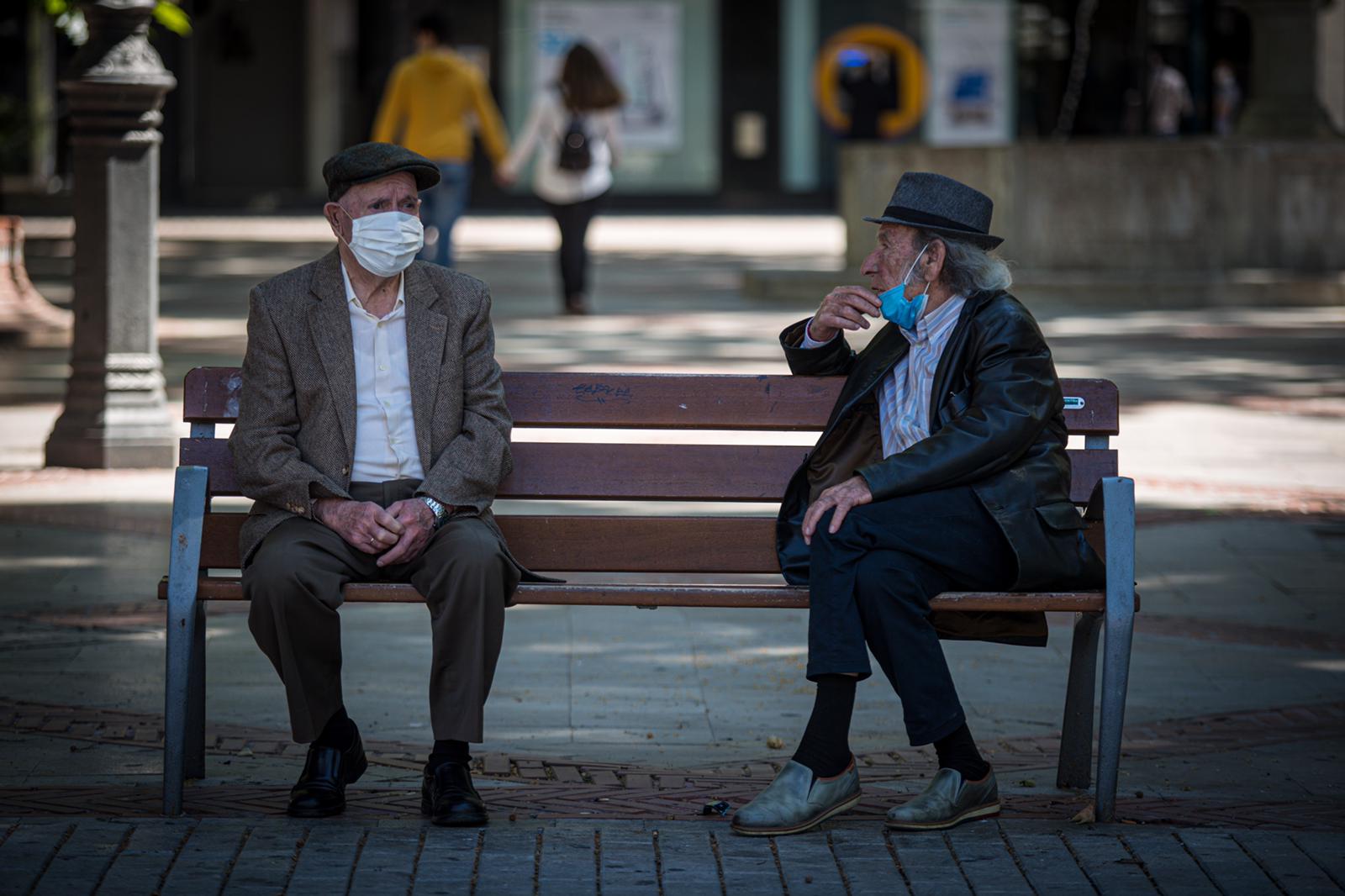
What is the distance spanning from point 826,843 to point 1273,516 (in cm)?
483

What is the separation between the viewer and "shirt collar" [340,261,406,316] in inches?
197

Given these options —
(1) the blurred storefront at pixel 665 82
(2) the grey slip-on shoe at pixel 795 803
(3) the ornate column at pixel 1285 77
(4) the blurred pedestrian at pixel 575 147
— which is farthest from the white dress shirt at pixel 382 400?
(1) the blurred storefront at pixel 665 82

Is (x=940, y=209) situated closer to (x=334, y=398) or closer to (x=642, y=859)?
(x=334, y=398)

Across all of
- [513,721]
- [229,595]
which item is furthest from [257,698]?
[229,595]

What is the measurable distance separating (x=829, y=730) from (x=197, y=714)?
4.75ft

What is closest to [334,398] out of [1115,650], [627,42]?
[1115,650]

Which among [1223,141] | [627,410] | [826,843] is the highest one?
[1223,141]

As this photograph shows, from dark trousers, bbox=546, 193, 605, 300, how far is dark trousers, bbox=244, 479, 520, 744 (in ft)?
37.0

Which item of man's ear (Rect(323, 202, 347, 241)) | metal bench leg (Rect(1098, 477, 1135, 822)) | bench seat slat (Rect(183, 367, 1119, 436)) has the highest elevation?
man's ear (Rect(323, 202, 347, 241))

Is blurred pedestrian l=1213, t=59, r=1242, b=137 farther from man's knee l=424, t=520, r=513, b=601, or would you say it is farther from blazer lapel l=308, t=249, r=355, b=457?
man's knee l=424, t=520, r=513, b=601

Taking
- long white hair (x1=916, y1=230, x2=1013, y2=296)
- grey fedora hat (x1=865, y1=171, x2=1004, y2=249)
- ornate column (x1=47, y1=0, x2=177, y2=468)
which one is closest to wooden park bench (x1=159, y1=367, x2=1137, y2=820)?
long white hair (x1=916, y1=230, x2=1013, y2=296)

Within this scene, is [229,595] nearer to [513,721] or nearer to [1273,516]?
[513,721]

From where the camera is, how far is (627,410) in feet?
17.3

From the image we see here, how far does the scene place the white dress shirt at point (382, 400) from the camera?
→ 16.4 ft
